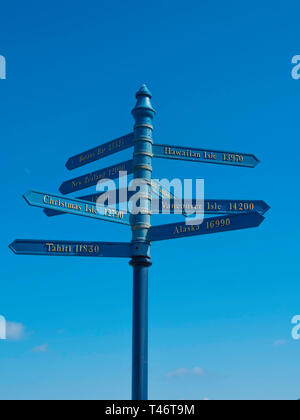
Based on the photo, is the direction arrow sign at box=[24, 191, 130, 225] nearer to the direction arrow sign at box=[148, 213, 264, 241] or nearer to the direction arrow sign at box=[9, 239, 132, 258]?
the direction arrow sign at box=[9, 239, 132, 258]

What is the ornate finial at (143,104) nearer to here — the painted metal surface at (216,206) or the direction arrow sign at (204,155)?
the direction arrow sign at (204,155)

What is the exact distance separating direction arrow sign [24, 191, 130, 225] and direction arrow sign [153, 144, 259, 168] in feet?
6.01

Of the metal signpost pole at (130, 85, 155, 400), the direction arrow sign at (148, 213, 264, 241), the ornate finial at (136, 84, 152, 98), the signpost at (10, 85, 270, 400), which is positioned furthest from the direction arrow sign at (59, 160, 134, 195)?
the ornate finial at (136, 84, 152, 98)

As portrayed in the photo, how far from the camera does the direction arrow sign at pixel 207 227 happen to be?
12891 millimetres

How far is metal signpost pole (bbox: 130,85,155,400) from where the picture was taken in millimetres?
13320

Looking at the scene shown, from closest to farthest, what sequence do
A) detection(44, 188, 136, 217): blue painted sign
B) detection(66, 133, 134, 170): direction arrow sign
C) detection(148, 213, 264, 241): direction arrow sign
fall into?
detection(148, 213, 264, 241): direction arrow sign, detection(44, 188, 136, 217): blue painted sign, detection(66, 133, 134, 170): direction arrow sign

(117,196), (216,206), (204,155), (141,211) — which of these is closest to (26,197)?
(117,196)

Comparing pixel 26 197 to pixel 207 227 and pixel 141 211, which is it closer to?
pixel 141 211

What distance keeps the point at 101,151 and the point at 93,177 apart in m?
0.69

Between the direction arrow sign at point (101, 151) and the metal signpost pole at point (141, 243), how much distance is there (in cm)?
29

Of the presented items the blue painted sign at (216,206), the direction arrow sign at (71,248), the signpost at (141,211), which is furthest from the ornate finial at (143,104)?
the direction arrow sign at (71,248)
